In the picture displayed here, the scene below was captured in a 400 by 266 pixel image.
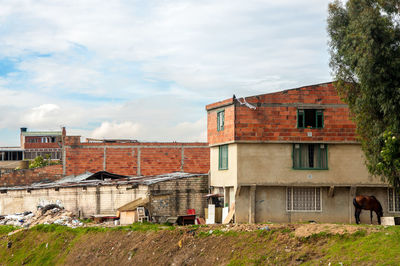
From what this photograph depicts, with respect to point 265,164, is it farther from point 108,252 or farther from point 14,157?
point 14,157

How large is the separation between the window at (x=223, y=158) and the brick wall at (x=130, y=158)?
18.4 metres

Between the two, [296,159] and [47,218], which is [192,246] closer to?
[296,159]

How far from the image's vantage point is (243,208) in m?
27.6

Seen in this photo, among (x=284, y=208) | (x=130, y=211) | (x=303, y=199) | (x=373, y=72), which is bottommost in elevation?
(x=130, y=211)

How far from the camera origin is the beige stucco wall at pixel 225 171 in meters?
27.8

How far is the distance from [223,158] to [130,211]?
5412 mm

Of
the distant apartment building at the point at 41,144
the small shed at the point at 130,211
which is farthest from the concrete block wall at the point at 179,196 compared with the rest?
the distant apartment building at the point at 41,144

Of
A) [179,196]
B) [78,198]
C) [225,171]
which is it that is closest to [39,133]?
[78,198]

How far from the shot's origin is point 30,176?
4797 cm

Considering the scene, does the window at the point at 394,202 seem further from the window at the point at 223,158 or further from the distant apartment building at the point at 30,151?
the distant apartment building at the point at 30,151

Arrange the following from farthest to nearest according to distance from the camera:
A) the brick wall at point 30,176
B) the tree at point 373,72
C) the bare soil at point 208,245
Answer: the brick wall at point 30,176 < the tree at point 373,72 < the bare soil at point 208,245

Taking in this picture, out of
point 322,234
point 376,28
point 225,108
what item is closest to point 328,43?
point 376,28

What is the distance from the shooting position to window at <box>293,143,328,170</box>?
28031 millimetres

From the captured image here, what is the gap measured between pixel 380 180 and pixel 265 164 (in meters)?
5.59
